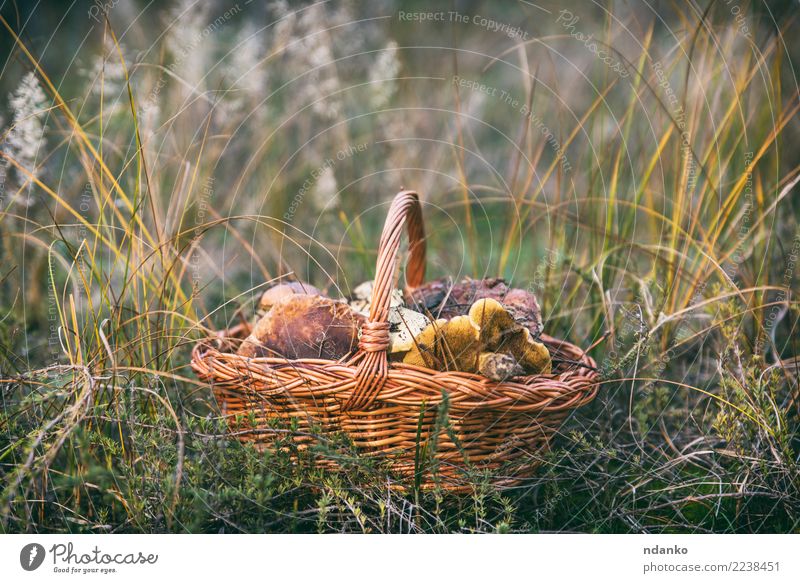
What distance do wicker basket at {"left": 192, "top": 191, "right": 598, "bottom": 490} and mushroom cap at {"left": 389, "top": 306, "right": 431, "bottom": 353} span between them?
0.22 feet

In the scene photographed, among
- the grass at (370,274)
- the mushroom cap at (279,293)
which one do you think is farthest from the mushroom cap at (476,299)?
the mushroom cap at (279,293)

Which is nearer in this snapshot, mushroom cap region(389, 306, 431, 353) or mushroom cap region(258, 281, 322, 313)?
mushroom cap region(389, 306, 431, 353)

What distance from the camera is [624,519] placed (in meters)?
1.11

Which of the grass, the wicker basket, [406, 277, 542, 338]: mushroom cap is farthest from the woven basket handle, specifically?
[406, 277, 542, 338]: mushroom cap

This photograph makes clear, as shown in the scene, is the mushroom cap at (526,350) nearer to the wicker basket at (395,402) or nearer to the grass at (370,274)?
the wicker basket at (395,402)

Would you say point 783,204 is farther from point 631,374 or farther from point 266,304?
point 266,304

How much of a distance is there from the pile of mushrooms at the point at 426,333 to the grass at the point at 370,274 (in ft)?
0.42

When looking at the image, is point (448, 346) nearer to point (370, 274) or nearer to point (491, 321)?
point (491, 321)

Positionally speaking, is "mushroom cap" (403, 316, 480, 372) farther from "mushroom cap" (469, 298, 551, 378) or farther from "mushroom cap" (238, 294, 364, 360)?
"mushroom cap" (238, 294, 364, 360)

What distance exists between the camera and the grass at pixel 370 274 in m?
1.05

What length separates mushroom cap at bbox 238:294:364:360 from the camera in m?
1.13

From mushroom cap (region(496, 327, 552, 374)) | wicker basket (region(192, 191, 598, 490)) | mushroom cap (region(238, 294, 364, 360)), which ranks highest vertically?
mushroom cap (region(238, 294, 364, 360))

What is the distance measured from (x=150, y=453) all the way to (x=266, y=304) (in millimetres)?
414

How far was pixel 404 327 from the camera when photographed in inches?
44.3
